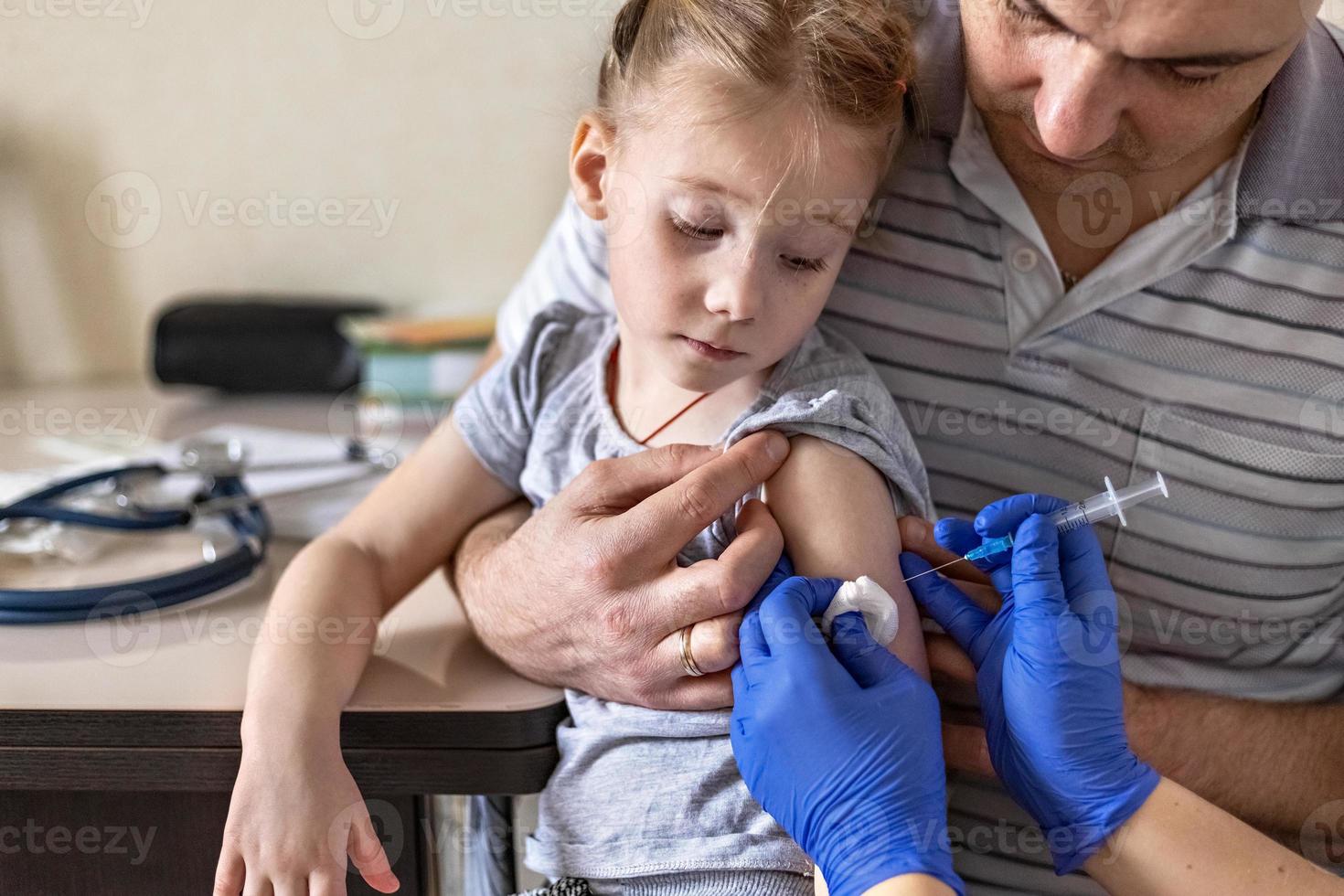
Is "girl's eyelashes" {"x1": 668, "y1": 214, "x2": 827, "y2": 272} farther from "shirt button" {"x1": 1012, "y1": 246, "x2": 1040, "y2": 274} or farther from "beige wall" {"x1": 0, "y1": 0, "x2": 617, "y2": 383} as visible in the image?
"beige wall" {"x1": 0, "y1": 0, "x2": 617, "y2": 383}

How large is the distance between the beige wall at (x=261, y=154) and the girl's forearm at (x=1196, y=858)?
1.42 meters

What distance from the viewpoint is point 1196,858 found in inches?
34.2

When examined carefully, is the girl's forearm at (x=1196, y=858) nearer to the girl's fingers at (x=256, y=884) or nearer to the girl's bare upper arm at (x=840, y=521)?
the girl's bare upper arm at (x=840, y=521)

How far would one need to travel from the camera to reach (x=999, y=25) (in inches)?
38.9

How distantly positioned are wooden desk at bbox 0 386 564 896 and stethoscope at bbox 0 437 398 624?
2cm

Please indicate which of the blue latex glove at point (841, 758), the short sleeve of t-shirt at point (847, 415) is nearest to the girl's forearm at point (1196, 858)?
the blue latex glove at point (841, 758)

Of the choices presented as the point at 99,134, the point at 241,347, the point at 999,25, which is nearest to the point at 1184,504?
the point at 999,25

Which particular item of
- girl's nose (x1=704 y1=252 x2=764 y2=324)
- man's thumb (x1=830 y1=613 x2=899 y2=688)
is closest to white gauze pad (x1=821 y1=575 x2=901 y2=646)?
man's thumb (x1=830 y1=613 x2=899 y2=688)

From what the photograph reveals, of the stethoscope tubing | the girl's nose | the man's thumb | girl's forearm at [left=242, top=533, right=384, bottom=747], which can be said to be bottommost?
the stethoscope tubing

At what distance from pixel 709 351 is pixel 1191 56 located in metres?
0.44

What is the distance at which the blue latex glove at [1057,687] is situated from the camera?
2.87 feet

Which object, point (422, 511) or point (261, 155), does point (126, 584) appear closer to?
point (422, 511)

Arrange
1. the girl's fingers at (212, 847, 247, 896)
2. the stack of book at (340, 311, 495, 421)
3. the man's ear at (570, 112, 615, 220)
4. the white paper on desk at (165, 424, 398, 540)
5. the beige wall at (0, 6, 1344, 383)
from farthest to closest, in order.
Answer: the beige wall at (0, 6, 1344, 383), the stack of book at (340, 311, 495, 421), the white paper on desk at (165, 424, 398, 540), the man's ear at (570, 112, 615, 220), the girl's fingers at (212, 847, 247, 896)

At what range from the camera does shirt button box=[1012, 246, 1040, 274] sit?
111cm
